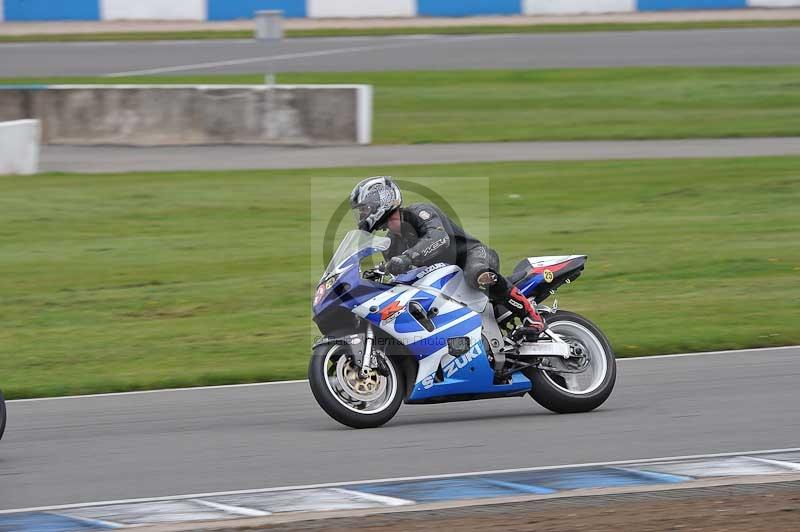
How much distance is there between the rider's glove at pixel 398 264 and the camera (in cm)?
838

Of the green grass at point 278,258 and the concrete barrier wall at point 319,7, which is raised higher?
the concrete barrier wall at point 319,7

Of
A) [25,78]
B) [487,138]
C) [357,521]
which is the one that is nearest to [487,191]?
[487,138]

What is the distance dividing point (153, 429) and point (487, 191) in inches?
407

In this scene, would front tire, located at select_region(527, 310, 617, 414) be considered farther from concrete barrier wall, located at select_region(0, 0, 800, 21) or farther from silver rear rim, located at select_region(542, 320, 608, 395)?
concrete barrier wall, located at select_region(0, 0, 800, 21)

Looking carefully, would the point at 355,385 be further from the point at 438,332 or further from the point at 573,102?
the point at 573,102

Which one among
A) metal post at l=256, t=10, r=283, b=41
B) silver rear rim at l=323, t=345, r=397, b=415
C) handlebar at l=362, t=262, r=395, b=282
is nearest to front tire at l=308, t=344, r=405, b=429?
silver rear rim at l=323, t=345, r=397, b=415

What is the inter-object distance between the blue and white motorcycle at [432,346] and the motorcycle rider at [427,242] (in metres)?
0.10

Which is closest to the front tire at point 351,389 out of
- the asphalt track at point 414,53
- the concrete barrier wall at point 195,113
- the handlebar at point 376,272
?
the handlebar at point 376,272

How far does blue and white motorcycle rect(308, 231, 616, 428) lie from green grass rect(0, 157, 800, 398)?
2.45 metres

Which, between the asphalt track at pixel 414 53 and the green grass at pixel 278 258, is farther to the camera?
the asphalt track at pixel 414 53

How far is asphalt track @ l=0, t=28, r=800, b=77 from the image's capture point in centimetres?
3019

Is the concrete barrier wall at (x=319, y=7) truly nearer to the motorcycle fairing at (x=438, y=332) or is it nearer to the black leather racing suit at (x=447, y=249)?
the black leather racing suit at (x=447, y=249)

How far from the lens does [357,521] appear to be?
6.48 m

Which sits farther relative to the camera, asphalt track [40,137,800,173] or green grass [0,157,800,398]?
asphalt track [40,137,800,173]
